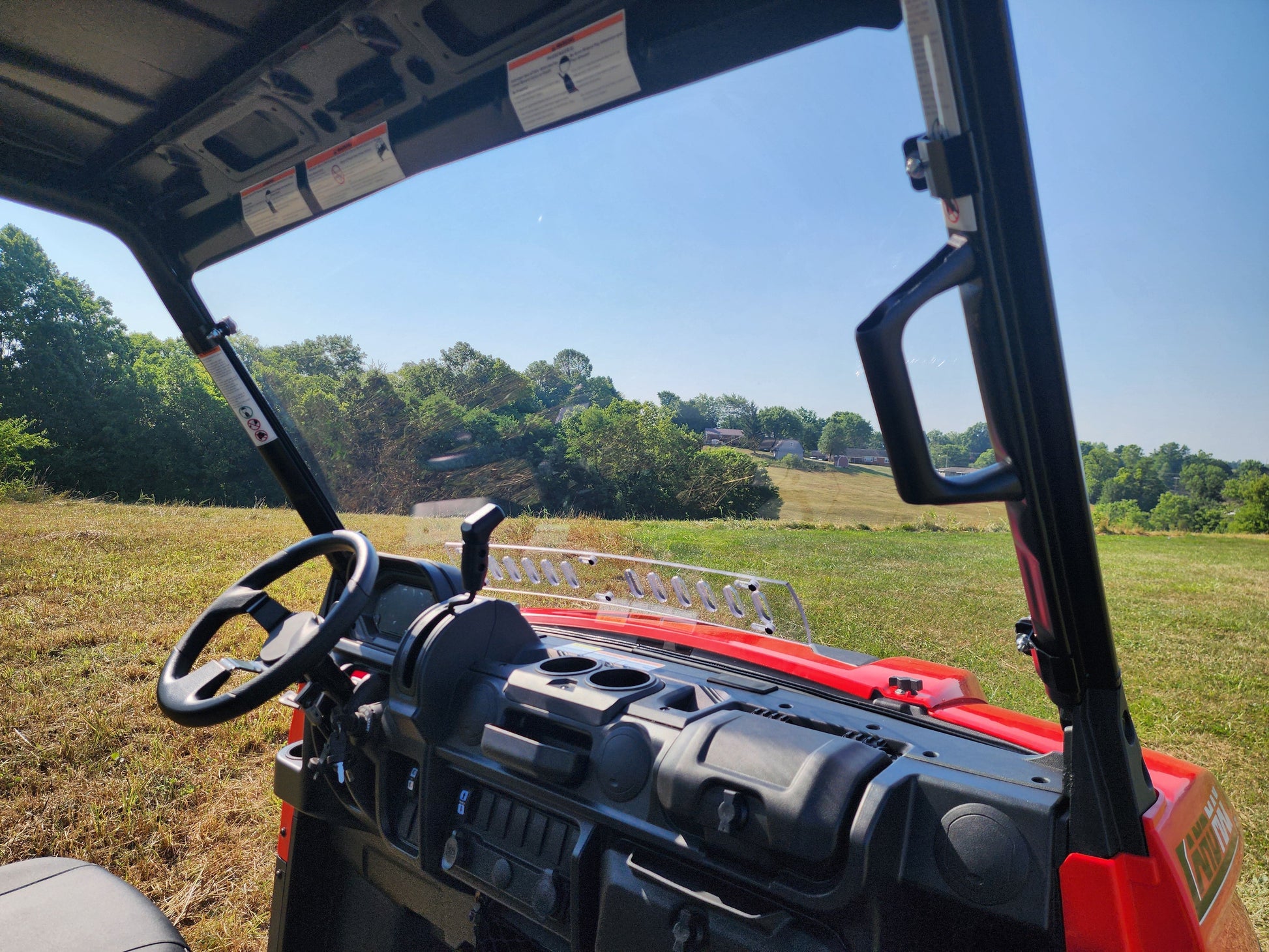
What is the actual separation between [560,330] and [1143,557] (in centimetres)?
101

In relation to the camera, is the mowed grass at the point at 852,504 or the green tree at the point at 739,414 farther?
the green tree at the point at 739,414

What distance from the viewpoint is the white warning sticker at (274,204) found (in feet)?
4.32

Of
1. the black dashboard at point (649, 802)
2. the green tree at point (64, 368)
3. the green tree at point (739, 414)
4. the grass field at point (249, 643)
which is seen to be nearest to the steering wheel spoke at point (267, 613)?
→ the black dashboard at point (649, 802)

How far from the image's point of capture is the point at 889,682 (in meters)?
1.23

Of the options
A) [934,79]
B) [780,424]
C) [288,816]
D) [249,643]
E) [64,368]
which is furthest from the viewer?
[64,368]

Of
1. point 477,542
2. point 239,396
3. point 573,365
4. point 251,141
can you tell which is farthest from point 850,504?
point 239,396

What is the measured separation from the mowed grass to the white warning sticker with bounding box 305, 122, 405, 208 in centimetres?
83

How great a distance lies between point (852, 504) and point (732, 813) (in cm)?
44

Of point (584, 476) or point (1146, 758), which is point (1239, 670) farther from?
point (584, 476)

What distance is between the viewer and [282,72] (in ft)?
3.38

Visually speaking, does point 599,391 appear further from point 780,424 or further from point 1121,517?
point 1121,517

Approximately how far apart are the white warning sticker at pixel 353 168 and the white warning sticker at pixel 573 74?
295 millimetres

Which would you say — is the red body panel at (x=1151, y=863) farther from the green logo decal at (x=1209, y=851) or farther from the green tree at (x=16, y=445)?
the green tree at (x=16, y=445)

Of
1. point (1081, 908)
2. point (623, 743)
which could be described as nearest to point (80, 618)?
point (623, 743)
